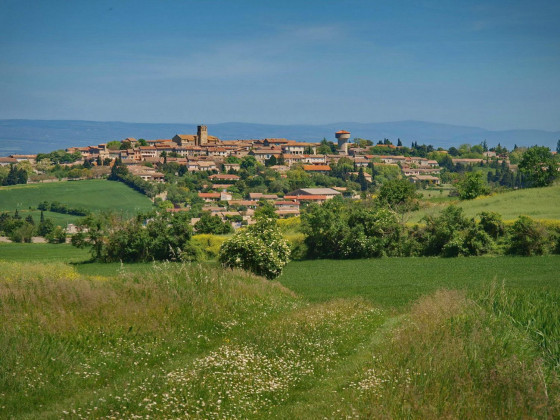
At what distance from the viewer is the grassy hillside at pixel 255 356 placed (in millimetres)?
8148

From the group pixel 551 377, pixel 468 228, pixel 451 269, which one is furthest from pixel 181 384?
pixel 468 228

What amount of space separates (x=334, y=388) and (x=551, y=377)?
10.5 feet

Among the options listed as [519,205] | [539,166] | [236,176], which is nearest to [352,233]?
[519,205]

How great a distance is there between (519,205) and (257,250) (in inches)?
1366

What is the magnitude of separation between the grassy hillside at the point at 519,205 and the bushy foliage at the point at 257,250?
2385 centimetres

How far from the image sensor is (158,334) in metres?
11.6

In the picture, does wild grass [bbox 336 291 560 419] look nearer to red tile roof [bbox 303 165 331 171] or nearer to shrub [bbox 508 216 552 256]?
shrub [bbox 508 216 552 256]

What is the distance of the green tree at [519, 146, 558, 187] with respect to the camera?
232ft

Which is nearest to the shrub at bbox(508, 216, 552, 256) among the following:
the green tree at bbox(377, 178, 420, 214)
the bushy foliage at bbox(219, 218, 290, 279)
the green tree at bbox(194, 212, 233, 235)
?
the bushy foliage at bbox(219, 218, 290, 279)

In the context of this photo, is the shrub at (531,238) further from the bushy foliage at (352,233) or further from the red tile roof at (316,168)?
the red tile roof at (316,168)

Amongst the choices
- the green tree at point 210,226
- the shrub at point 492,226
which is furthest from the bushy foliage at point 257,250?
the green tree at point 210,226

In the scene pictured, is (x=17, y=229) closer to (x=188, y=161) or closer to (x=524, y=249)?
(x=524, y=249)

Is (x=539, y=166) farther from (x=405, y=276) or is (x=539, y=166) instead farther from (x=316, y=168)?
(x=316, y=168)

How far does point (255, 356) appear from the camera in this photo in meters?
10.4
